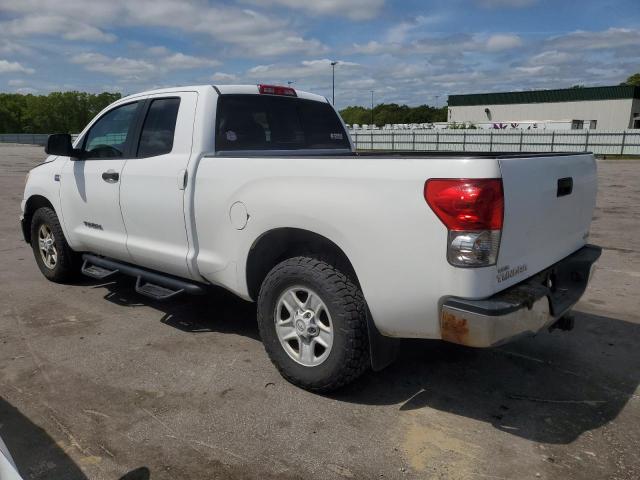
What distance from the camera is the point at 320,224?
3.12 meters

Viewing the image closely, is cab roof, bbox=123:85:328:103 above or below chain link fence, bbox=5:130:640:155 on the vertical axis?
above

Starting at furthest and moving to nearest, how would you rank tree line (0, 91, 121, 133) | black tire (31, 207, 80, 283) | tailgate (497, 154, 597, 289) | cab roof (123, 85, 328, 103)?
tree line (0, 91, 121, 133) < black tire (31, 207, 80, 283) < cab roof (123, 85, 328, 103) < tailgate (497, 154, 597, 289)

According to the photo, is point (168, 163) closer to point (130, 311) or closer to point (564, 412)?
point (130, 311)

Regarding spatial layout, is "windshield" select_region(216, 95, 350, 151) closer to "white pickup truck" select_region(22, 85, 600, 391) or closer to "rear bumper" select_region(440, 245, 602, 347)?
"white pickup truck" select_region(22, 85, 600, 391)

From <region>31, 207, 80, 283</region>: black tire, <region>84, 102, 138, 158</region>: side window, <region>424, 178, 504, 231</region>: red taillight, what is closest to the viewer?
<region>424, 178, 504, 231</region>: red taillight

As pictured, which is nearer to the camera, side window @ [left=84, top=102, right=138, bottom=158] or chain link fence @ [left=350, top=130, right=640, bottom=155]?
side window @ [left=84, top=102, right=138, bottom=158]

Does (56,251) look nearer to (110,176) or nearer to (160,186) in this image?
(110,176)

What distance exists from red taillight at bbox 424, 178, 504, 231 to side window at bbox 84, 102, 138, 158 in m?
3.02

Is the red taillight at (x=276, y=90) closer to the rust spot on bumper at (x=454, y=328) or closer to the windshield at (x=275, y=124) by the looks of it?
the windshield at (x=275, y=124)

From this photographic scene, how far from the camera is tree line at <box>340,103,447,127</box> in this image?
107m

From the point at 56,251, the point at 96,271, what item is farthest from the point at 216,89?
the point at 56,251

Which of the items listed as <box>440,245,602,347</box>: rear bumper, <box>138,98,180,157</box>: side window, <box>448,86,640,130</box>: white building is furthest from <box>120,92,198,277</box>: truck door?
<box>448,86,640,130</box>: white building

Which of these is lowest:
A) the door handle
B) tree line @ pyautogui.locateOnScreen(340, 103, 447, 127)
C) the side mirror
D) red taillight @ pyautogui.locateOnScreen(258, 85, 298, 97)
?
tree line @ pyautogui.locateOnScreen(340, 103, 447, 127)

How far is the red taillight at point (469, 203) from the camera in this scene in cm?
258
